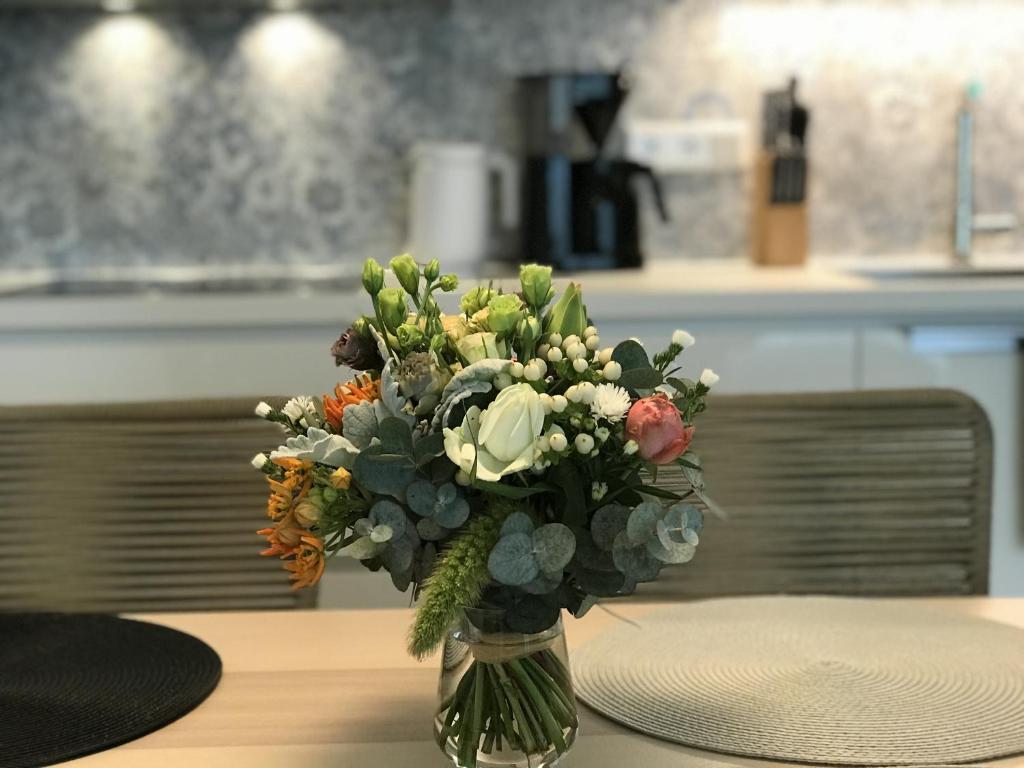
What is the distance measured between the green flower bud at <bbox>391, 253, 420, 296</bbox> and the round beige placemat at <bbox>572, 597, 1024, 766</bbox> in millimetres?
335

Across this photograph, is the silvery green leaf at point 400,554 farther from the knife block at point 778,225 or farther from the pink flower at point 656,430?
the knife block at point 778,225

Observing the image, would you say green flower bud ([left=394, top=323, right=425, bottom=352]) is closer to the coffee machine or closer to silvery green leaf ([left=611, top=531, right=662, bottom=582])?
silvery green leaf ([left=611, top=531, right=662, bottom=582])

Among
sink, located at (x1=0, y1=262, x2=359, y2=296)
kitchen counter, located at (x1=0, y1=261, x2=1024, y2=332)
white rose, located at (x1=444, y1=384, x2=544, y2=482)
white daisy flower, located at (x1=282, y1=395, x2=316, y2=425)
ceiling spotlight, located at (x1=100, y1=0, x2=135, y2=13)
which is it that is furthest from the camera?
ceiling spotlight, located at (x1=100, y1=0, x2=135, y2=13)

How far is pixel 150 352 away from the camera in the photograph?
2.21m

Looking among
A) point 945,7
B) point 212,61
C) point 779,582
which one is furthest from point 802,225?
point 779,582

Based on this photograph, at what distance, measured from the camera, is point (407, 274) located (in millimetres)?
808

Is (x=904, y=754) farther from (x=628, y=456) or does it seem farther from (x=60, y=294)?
(x=60, y=294)

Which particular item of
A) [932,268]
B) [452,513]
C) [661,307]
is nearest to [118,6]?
[661,307]

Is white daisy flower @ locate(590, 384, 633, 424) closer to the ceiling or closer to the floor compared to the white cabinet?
closer to the ceiling

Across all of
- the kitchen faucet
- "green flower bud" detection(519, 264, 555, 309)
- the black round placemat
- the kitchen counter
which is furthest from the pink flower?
the kitchen faucet

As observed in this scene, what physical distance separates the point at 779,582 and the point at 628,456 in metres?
0.67

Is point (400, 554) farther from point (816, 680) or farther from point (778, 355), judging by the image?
point (778, 355)

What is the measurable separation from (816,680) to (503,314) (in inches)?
16.0

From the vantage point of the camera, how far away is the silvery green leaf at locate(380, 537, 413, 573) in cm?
76
